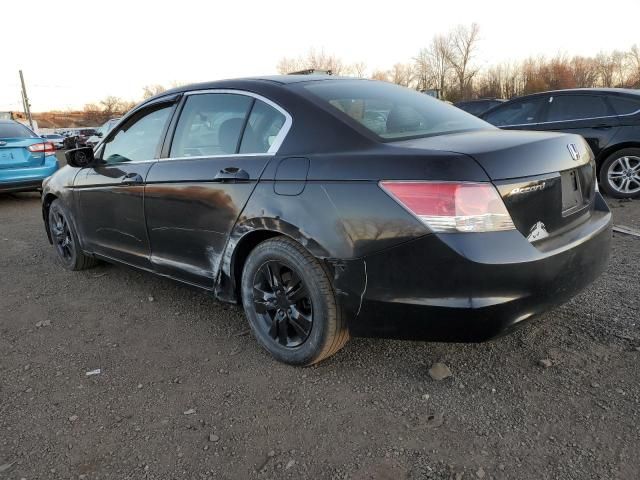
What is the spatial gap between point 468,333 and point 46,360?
8.14ft

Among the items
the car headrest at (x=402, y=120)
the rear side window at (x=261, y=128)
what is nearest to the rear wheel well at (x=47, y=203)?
the rear side window at (x=261, y=128)

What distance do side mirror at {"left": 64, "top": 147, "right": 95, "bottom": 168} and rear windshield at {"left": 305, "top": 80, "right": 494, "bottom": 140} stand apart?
2.22m

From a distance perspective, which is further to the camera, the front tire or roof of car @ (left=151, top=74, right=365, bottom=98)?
roof of car @ (left=151, top=74, right=365, bottom=98)

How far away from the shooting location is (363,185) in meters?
2.29

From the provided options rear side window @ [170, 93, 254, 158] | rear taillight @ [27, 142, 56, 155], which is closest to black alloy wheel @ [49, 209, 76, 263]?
rear side window @ [170, 93, 254, 158]

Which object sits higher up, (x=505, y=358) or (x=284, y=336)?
(x=284, y=336)

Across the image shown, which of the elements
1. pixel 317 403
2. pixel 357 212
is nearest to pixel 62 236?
pixel 317 403

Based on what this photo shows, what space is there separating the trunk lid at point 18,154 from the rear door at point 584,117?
8247mm

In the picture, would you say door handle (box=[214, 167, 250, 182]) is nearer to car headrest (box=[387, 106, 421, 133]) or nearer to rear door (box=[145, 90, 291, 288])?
rear door (box=[145, 90, 291, 288])

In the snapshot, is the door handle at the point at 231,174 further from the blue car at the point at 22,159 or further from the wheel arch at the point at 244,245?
the blue car at the point at 22,159

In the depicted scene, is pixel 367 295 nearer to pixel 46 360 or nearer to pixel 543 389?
pixel 543 389

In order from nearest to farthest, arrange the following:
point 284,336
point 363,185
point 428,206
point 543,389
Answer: point 428,206 < point 363,185 < point 543,389 < point 284,336

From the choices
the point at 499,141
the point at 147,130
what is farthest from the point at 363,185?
the point at 147,130

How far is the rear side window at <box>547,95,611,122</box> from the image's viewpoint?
22.2 ft
